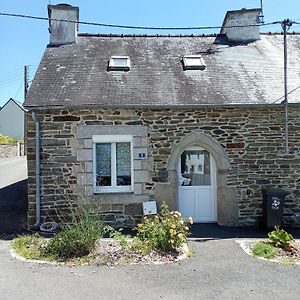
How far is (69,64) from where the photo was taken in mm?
10039

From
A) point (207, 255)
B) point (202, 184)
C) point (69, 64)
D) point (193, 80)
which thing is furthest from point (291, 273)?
point (69, 64)

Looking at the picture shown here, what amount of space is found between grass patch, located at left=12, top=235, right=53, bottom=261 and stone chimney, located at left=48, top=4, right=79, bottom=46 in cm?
634

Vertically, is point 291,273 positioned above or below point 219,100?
below

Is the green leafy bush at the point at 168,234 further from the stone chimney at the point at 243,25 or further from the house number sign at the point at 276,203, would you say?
the stone chimney at the point at 243,25

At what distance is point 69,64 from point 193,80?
3.56m

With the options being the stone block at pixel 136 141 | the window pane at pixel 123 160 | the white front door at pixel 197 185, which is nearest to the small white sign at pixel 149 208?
the window pane at pixel 123 160

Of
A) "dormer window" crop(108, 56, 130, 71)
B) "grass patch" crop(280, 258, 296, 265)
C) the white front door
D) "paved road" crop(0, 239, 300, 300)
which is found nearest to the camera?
"paved road" crop(0, 239, 300, 300)

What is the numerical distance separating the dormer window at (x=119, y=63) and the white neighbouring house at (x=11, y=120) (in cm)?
4044

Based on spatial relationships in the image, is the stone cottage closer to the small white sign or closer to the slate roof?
the slate roof

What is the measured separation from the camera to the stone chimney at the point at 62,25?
36.3ft

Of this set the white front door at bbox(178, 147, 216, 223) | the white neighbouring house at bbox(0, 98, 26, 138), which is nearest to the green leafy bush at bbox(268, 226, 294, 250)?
the white front door at bbox(178, 147, 216, 223)

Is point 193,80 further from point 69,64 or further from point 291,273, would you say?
point 291,273

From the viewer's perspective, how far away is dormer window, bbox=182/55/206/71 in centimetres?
999

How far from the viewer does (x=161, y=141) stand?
8703 millimetres
